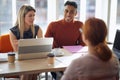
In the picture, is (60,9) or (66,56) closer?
(66,56)

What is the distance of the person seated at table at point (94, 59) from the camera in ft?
4.35

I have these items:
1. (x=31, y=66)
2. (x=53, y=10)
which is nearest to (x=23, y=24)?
(x=31, y=66)

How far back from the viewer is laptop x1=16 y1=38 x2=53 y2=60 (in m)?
2.07

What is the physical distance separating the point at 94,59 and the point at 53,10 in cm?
253

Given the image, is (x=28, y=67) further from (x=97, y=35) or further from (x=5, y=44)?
(x=5, y=44)

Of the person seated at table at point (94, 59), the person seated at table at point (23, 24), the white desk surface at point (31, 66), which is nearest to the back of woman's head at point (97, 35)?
the person seated at table at point (94, 59)

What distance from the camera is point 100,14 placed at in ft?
13.5

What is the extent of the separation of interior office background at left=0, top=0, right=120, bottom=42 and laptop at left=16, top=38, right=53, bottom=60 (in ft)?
4.98

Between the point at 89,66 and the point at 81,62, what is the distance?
0.18 feet

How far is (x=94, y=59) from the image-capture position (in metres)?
1.34

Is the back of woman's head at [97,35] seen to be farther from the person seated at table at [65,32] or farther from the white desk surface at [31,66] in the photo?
the person seated at table at [65,32]

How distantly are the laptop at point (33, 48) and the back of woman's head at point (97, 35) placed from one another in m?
0.86

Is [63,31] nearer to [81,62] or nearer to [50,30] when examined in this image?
[50,30]

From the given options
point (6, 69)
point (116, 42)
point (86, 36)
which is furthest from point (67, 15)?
point (86, 36)
